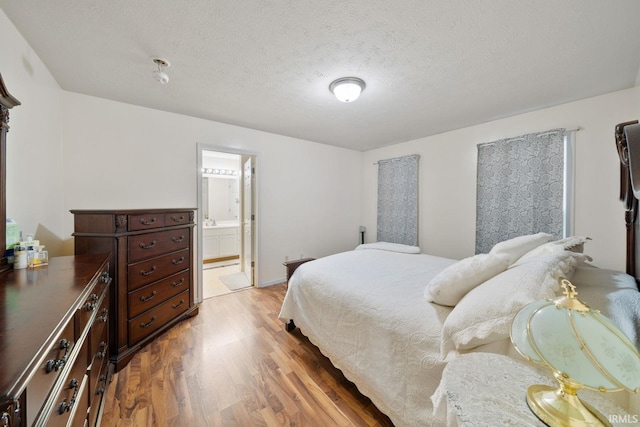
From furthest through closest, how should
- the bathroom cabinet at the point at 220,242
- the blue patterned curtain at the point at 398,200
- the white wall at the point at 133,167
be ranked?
the bathroom cabinet at the point at 220,242 < the blue patterned curtain at the point at 398,200 < the white wall at the point at 133,167

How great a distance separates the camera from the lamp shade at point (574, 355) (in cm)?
52

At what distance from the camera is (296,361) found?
1.91 metres

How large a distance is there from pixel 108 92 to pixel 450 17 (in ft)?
10.0

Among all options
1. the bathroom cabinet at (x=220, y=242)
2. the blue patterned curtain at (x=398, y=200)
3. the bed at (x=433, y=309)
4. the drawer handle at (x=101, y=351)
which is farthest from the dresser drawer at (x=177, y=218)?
the blue patterned curtain at (x=398, y=200)

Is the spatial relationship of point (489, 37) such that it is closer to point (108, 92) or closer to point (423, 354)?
point (423, 354)

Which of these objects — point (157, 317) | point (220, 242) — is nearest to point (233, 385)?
point (157, 317)

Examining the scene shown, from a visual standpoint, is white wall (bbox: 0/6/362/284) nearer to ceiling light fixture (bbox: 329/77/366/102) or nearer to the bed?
ceiling light fixture (bbox: 329/77/366/102)

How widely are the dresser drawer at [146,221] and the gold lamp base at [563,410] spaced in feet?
8.31

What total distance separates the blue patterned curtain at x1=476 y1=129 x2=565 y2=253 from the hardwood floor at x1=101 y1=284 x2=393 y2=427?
2.64 meters

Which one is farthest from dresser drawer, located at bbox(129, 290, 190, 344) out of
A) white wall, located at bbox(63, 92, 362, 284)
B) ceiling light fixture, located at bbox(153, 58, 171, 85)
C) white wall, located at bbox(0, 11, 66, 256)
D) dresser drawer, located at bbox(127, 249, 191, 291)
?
ceiling light fixture, located at bbox(153, 58, 171, 85)

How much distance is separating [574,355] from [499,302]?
0.49m

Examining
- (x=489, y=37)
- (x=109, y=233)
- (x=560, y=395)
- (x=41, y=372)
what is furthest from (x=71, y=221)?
(x=489, y=37)

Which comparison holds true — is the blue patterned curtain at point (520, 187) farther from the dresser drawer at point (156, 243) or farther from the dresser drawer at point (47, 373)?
the dresser drawer at point (47, 373)

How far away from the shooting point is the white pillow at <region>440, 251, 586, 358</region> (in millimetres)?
951
